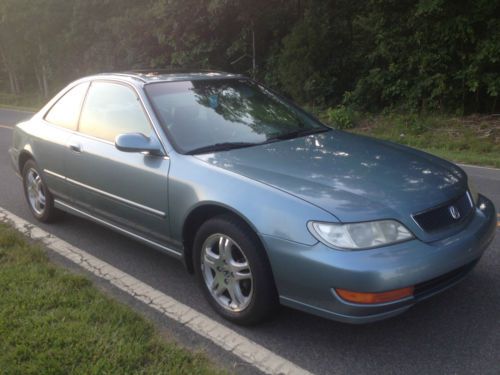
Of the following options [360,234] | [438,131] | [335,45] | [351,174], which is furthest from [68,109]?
[335,45]

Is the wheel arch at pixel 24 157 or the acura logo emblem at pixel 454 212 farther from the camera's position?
the wheel arch at pixel 24 157

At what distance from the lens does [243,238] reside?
313 cm

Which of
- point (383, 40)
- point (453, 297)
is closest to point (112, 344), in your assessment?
point (453, 297)

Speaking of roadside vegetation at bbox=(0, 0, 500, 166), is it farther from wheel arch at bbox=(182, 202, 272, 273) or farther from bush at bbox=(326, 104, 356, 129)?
wheel arch at bbox=(182, 202, 272, 273)

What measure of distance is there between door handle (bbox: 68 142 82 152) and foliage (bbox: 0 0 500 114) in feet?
32.2

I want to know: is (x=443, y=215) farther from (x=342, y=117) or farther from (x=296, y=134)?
(x=342, y=117)

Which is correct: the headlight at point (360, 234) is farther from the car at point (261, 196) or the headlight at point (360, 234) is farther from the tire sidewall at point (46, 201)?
the tire sidewall at point (46, 201)

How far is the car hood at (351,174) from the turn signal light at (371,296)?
385 millimetres

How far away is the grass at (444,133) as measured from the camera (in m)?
9.84

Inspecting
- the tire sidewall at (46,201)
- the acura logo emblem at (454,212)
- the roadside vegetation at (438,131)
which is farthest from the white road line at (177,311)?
the roadside vegetation at (438,131)

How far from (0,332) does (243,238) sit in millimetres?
1530

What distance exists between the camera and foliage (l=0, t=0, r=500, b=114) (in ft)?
39.8

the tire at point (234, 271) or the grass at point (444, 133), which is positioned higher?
the tire at point (234, 271)

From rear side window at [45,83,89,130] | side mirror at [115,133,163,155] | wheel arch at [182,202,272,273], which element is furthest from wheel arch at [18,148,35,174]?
wheel arch at [182,202,272,273]
